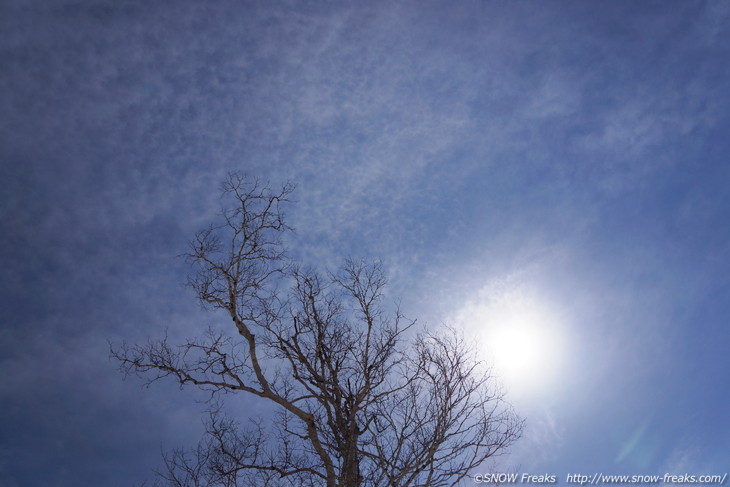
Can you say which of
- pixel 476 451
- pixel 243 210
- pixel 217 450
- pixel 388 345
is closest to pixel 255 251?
pixel 243 210

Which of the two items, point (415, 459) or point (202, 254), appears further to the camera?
point (202, 254)

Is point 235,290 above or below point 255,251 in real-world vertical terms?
below

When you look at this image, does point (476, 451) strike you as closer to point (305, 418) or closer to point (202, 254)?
point (305, 418)

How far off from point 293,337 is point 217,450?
15.5ft

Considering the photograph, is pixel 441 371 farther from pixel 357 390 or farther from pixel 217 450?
pixel 217 450

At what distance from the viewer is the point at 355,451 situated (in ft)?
40.9

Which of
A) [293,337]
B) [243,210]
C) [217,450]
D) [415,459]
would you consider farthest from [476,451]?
[243,210]

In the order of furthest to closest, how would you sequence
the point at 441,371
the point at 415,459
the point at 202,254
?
the point at 202,254 → the point at 441,371 → the point at 415,459

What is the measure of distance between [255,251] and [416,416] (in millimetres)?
6845

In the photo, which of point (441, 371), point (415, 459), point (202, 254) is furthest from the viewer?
point (202, 254)

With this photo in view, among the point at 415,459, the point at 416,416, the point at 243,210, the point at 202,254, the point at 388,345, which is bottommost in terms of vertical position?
the point at 415,459

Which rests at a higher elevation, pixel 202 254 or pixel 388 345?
pixel 202 254

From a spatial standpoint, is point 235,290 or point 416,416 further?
point 235,290

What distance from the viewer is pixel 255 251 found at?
47.8 feet
